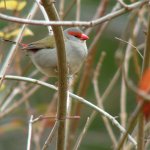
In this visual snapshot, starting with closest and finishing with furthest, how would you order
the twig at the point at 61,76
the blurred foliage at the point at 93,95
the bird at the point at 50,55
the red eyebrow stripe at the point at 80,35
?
the twig at the point at 61,76
the bird at the point at 50,55
the red eyebrow stripe at the point at 80,35
the blurred foliage at the point at 93,95

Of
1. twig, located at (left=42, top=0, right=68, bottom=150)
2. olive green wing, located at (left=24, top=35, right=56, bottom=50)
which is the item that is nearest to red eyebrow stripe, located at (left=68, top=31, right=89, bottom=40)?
olive green wing, located at (left=24, top=35, right=56, bottom=50)

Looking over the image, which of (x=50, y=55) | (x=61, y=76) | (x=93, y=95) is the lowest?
(x=93, y=95)

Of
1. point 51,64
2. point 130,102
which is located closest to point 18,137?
point 130,102

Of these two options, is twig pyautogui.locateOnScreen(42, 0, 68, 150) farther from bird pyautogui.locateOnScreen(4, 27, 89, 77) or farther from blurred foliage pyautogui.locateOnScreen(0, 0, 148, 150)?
blurred foliage pyautogui.locateOnScreen(0, 0, 148, 150)

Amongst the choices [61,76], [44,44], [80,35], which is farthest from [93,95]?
[61,76]

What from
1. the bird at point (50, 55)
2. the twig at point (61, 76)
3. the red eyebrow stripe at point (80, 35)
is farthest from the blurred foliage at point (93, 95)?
the twig at point (61, 76)

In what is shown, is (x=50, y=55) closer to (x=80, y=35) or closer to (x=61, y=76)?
(x=80, y=35)

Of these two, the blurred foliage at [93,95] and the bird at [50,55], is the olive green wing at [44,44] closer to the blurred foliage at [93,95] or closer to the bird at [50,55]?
the bird at [50,55]

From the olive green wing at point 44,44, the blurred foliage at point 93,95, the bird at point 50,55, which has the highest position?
the olive green wing at point 44,44

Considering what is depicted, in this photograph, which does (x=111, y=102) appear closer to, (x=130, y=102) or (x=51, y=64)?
(x=130, y=102)

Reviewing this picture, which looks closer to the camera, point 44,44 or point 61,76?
point 61,76

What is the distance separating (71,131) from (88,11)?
2.82 meters

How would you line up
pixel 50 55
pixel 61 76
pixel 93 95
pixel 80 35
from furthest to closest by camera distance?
pixel 93 95, pixel 80 35, pixel 50 55, pixel 61 76


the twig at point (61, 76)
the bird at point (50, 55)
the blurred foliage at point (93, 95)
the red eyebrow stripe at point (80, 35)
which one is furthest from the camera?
the blurred foliage at point (93, 95)
